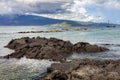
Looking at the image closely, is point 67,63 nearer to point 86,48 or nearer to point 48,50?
point 48,50

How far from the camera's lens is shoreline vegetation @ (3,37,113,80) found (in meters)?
31.3

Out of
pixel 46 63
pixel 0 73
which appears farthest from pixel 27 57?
pixel 0 73

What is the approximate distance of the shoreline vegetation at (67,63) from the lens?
3125 centimetres

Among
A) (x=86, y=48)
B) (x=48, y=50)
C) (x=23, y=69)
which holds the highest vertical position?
(x=48, y=50)

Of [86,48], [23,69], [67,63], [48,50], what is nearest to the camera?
[67,63]

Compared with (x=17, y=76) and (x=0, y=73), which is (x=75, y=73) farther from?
(x=0, y=73)

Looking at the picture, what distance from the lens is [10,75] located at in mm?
39500

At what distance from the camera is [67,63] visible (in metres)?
38.9

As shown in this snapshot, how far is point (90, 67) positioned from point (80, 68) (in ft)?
3.94

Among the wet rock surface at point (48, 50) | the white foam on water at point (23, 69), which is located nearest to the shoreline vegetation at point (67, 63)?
the wet rock surface at point (48, 50)

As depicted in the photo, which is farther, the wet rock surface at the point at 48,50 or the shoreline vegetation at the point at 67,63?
the wet rock surface at the point at 48,50

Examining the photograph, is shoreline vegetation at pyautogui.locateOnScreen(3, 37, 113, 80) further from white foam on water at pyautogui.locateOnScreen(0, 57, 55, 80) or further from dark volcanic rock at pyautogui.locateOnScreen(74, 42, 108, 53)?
white foam on water at pyautogui.locateOnScreen(0, 57, 55, 80)

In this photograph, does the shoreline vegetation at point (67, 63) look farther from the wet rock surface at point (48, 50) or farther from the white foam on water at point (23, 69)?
the white foam on water at point (23, 69)

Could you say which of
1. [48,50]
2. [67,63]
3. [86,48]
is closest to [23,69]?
[67,63]
